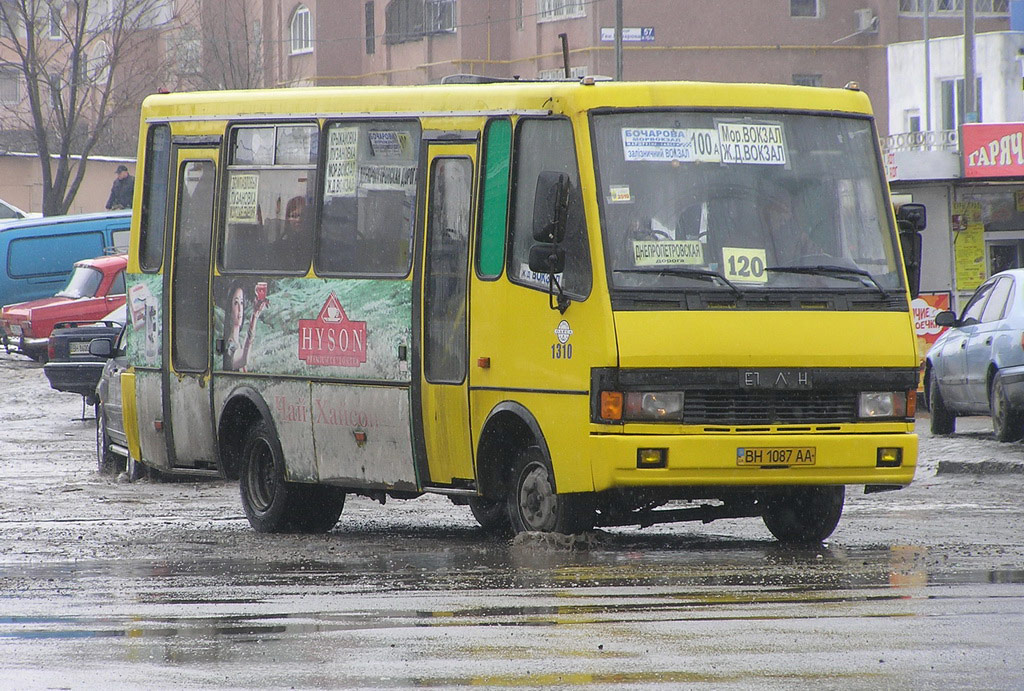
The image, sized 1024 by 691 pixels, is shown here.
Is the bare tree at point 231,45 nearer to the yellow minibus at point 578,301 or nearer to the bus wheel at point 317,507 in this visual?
the bus wheel at point 317,507

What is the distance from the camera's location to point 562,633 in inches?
305

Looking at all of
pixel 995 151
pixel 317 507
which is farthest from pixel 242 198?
pixel 995 151

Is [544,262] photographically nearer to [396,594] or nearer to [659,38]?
[396,594]

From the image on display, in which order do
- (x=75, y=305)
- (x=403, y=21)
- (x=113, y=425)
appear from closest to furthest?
1. (x=113, y=425)
2. (x=75, y=305)
3. (x=403, y=21)

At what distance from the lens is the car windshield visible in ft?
108

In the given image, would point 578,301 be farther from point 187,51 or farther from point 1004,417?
point 187,51

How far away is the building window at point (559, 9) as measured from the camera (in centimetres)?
5891

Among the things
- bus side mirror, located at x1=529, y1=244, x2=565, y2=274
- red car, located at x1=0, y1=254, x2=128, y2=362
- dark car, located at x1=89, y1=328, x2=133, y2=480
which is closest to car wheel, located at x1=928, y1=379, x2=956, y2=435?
dark car, located at x1=89, y1=328, x2=133, y2=480

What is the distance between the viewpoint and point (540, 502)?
11.3 meters

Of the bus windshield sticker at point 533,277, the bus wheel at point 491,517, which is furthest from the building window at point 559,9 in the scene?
the bus windshield sticker at point 533,277

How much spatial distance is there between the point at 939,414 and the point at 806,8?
40.4 m

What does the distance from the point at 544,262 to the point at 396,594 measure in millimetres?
2258

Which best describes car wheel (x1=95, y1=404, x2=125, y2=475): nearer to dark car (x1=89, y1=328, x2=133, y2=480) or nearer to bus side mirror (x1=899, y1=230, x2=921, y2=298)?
dark car (x1=89, y1=328, x2=133, y2=480)

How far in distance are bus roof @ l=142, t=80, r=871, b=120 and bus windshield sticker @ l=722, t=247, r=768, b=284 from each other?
0.91 meters
